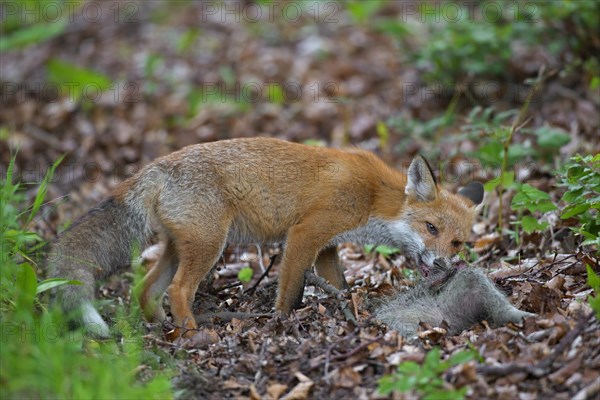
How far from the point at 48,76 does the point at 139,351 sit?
33.2ft

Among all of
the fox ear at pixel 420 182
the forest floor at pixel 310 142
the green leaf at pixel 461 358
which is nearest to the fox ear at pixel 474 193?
the forest floor at pixel 310 142

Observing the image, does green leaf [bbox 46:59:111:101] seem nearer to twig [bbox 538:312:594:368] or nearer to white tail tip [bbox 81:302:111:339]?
white tail tip [bbox 81:302:111:339]

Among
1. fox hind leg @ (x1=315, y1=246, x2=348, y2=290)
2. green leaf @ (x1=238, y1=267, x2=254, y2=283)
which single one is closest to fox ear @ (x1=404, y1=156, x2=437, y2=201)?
fox hind leg @ (x1=315, y1=246, x2=348, y2=290)

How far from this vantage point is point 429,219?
671 centimetres

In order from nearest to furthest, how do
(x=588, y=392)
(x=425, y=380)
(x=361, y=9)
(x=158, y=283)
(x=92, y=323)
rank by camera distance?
(x=588, y=392)
(x=425, y=380)
(x=92, y=323)
(x=158, y=283)
(x=361, y=9)

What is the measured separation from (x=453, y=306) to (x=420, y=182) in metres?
1.66

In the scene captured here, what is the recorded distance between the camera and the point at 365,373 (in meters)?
4.67

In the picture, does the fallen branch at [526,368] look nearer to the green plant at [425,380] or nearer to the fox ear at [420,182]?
the green plant at [425,380]

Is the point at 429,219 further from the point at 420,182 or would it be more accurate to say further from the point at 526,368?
the point at 526,368

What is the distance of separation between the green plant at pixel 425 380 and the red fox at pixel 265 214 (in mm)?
2060

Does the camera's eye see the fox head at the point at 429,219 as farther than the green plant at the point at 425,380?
Yes

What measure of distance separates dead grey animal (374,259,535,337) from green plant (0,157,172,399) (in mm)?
1855

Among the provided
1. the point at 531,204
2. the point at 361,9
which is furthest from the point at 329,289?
the point at 361,9

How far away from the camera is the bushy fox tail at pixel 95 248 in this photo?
5.31 m
